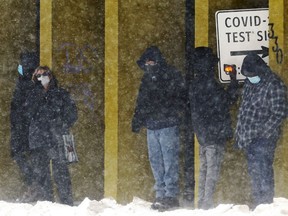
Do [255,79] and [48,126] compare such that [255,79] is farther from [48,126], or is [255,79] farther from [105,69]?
[48,126]

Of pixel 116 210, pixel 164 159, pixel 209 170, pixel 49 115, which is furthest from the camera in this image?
pixel 49 115

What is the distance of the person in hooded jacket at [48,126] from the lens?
11.2m

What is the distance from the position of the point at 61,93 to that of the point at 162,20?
159cm

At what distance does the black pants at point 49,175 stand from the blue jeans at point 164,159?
107 centimetres

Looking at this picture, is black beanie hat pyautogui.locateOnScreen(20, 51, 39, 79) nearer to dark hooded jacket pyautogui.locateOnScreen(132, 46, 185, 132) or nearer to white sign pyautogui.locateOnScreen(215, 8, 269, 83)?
dark hooded jacket pyautogui.locateOnScreen(132, 46, 185, 132)

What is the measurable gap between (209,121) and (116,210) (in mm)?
1474

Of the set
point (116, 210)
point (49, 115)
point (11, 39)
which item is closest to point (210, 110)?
point (116, 210)

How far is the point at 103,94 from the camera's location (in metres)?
11.9

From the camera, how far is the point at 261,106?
10.1 metres

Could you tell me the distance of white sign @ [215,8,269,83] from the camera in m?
11.3

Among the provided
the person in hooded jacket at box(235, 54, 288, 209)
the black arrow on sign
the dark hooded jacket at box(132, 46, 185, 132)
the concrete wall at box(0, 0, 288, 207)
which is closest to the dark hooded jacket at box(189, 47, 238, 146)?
the dark hooded jacket at box(132, 46, 185, 132)

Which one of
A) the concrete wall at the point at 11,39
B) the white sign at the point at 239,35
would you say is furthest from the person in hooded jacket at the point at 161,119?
the concrete wall at the point at 11,39

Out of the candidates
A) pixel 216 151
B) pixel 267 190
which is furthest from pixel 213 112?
pixel 267 190

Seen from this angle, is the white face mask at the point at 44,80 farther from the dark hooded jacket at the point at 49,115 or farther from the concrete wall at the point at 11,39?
the concrete wall at the point at 11,39
